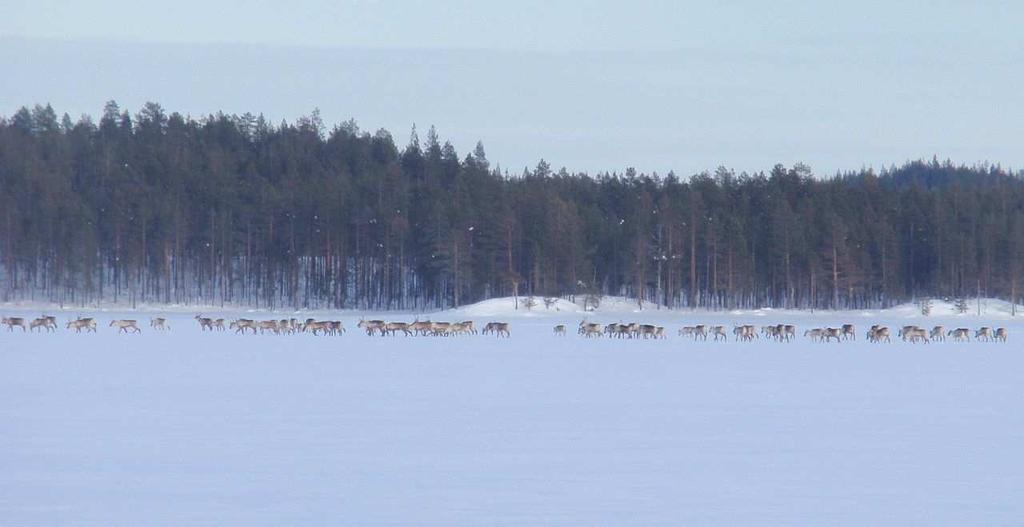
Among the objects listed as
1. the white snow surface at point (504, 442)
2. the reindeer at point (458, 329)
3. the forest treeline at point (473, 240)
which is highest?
the forest treeline at point (473, 240)

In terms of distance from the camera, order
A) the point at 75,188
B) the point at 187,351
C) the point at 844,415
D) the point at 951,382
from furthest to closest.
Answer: the point at 75,188
the point at 187,351
the point at 951,382
the point at 844,415

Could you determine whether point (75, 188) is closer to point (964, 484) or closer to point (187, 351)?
point (187, 351)

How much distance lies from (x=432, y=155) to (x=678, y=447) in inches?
3757

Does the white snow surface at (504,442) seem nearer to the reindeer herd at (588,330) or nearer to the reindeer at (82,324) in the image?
the reindeer herd at (588,330)

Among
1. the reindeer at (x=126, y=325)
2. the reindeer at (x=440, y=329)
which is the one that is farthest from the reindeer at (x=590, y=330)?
the reindeer at (x=126, y=325)

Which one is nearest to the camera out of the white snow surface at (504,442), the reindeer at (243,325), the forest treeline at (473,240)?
the white snow surface at (504,442)

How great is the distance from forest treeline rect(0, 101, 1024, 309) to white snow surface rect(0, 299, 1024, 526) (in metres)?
50.6

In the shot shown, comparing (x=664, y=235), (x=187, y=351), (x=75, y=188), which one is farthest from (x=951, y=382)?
(x=75, y=188)

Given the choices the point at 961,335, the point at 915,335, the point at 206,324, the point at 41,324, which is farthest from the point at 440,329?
the point at 961,335

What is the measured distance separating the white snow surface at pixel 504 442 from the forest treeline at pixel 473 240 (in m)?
50.6

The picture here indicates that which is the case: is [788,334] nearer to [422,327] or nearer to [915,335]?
[915,335]

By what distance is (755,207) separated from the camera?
9169cm

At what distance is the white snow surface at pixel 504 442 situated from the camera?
11.3 m

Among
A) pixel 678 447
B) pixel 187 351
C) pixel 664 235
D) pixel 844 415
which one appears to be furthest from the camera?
pixel 664 235
